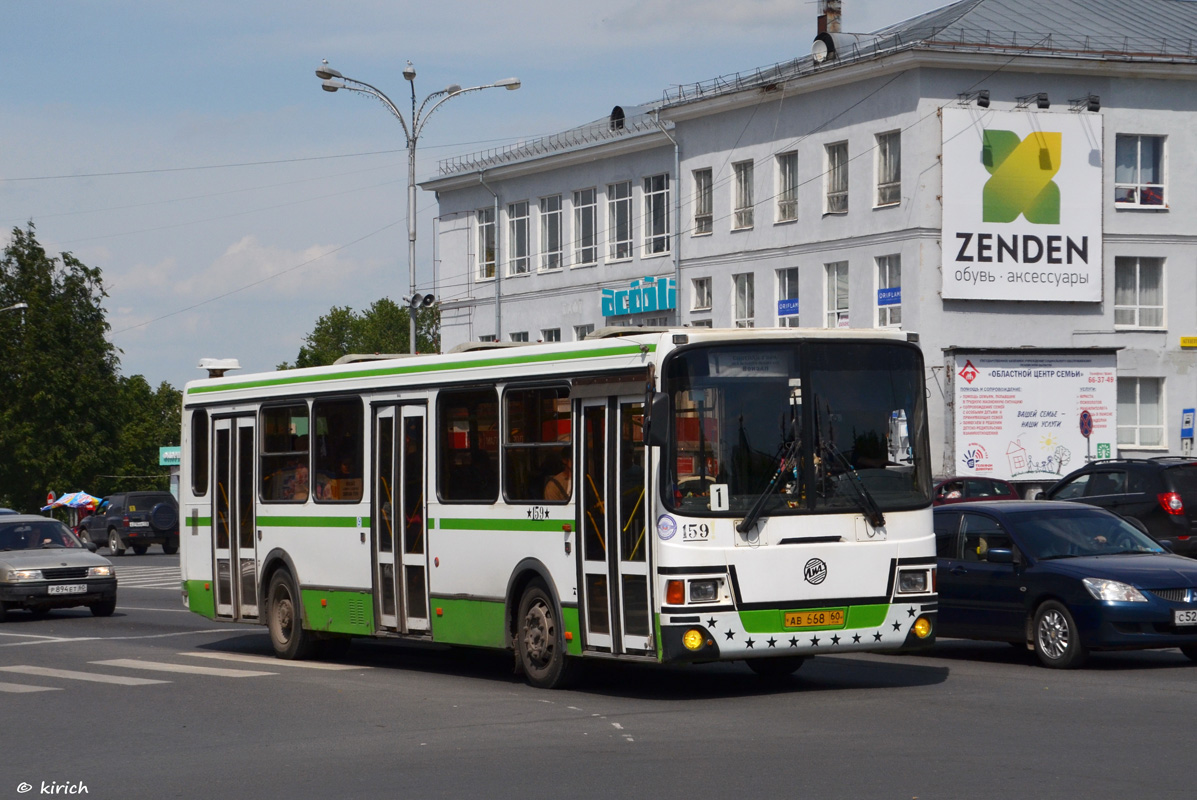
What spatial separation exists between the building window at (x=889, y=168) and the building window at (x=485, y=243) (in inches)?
791

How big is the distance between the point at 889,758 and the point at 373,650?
987 cm

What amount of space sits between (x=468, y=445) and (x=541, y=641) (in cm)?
193

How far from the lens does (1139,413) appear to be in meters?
46.7

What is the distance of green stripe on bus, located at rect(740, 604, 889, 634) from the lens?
12.4 meters

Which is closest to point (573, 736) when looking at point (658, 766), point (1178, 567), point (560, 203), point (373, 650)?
point (658, 766)

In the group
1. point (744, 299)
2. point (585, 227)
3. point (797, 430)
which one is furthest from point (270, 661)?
point (585, 227)

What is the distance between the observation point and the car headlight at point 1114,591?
1441cm

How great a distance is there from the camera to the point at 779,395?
41.7 feet

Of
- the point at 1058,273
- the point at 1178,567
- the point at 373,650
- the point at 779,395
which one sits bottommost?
the point at 373,650

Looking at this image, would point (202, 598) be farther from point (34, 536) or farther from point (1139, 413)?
point (1139, 413)

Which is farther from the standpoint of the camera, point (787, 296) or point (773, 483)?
point (787, 296)

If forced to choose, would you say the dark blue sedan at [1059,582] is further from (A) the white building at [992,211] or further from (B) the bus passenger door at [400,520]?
(A) the white building at [992,211]

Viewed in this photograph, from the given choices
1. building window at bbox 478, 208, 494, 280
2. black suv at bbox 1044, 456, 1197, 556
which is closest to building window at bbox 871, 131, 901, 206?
building window at bbox 478, 208, 494, 280

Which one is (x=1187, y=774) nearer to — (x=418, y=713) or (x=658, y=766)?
(x=658, y=766)
